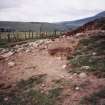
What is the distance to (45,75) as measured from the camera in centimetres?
1023

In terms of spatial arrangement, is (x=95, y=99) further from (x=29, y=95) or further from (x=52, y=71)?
(x=52, y=71)

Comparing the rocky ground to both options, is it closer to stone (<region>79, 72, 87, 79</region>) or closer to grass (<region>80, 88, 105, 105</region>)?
stone (<region>79, 72, 87, 79</region>)

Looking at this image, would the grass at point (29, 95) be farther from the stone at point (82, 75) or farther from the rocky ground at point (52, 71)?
the stone at point (82, 75)

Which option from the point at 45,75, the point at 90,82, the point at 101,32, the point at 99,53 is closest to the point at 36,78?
the point at 45,75

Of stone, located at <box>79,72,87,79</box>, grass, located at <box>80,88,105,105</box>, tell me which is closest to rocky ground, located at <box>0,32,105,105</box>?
stone, located at <box>79,72,87,79</box>

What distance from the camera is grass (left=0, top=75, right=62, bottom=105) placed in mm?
8648

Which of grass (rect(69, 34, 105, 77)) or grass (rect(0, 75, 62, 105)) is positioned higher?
grass (rect(69, 34, 105, 77))

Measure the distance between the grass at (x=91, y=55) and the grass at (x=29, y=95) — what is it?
1562mm

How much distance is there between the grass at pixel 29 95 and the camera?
865cm

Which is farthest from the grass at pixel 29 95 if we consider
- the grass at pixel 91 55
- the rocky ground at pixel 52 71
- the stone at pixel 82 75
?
the grass at pixel 91 55

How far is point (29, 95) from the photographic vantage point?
913 cm

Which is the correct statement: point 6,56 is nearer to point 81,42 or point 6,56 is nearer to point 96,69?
point 81,42

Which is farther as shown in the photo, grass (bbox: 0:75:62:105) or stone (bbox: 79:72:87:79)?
stone (bbox: 79:72:87:79)

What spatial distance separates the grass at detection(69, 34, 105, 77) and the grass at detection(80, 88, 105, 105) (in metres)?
1.23
